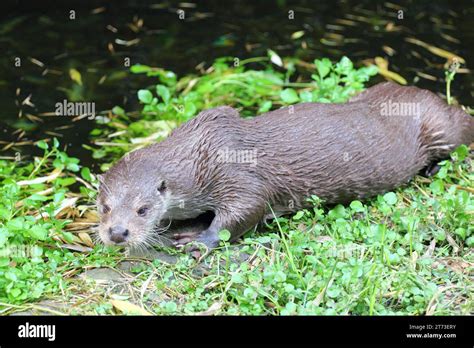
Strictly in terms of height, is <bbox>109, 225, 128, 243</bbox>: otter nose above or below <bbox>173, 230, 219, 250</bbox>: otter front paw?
above

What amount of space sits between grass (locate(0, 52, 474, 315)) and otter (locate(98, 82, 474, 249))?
0.33 ft

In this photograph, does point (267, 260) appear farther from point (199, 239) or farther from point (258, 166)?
point (258, 166)

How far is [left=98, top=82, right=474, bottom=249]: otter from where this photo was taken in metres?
4.10

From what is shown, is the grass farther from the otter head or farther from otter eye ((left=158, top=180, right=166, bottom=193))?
otter eye ((left=158, top=180, right=166, bottom=193))

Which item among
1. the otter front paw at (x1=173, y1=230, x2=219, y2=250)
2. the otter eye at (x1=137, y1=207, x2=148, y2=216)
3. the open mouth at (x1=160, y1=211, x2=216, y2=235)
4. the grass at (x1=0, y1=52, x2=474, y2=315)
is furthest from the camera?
the open mouth at (x1=160, y1=211, x2=216, y2=235)

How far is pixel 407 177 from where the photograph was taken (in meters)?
4.72

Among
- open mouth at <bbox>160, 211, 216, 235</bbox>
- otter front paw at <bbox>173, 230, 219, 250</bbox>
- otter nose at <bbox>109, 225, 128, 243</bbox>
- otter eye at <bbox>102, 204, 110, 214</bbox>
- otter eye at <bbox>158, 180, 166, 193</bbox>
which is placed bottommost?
open mouth at <bbox>160, 211, 216, 235</bbox>

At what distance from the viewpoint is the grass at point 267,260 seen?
12.3ft

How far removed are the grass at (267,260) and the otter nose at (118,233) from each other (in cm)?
18

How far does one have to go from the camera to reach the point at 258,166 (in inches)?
171

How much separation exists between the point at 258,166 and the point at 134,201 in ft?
2.10

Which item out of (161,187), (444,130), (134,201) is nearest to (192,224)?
(161,187)

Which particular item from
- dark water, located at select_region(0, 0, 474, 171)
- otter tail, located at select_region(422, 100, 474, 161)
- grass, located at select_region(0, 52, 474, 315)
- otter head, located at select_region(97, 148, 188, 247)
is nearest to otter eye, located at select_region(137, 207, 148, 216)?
otter head, located at select_region(97, 148, 188, 247)

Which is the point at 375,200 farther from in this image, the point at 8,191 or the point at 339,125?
the point at 8,191
